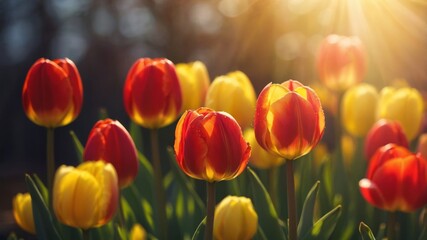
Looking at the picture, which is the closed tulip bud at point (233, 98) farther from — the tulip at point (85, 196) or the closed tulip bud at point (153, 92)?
the tulip at point (85, 196)

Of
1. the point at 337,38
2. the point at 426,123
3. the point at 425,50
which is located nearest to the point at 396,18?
the point at 425,50

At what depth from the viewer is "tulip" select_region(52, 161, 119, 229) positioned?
1056 millimetres

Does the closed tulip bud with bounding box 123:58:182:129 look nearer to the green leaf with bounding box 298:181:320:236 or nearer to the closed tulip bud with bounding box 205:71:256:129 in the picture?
the closed tulip bud with bounding box 205:71:256:129

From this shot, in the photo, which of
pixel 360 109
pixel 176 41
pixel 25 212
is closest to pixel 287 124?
pixel 25 212

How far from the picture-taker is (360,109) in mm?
A: 1863

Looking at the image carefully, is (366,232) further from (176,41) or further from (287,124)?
(176,41)

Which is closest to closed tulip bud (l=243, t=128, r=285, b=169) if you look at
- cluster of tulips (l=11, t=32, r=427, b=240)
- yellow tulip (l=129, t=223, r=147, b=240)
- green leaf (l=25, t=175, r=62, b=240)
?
cluster of tulips (l=11, t=32, r=427, b=240)

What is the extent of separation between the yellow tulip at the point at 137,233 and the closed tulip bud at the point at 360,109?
0.66 meters

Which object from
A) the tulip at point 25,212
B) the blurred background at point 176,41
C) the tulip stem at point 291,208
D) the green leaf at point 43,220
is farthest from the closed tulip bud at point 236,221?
the blurred background at point 176,41

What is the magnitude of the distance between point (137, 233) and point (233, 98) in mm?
352

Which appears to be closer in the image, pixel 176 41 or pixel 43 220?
pixel 43 220

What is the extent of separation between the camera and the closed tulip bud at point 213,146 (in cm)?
99

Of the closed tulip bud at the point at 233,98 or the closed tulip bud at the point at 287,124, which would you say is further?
the closed tulip bud at the point at 233,98

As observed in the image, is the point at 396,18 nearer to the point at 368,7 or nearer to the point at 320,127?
the point at 368,7
